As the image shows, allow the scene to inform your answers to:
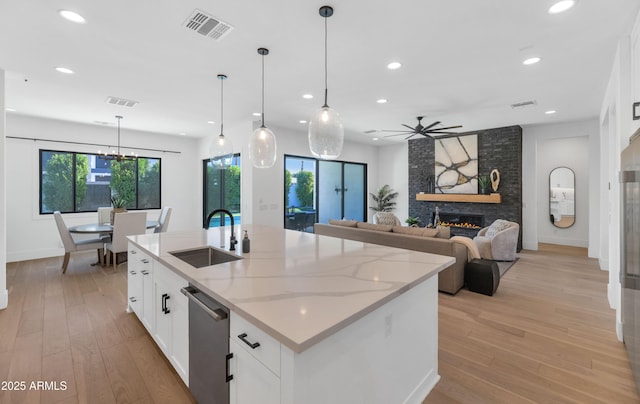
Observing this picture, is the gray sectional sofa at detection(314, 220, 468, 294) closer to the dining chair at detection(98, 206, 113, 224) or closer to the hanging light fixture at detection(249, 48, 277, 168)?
the hanging light fixture at detection(249, 48, 277, 168)

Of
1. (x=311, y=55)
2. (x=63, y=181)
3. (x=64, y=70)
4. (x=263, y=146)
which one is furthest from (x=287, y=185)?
(x=63, y=181)

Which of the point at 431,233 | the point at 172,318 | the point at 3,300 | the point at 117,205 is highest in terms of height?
the point at 117,205

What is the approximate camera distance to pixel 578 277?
449 centimetres

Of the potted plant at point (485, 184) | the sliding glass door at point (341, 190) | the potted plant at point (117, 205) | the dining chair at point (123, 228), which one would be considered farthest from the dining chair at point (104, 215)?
the potted plant at point (485, 184)

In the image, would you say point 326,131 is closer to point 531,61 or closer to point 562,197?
point 531,61

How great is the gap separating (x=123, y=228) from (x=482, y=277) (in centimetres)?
553

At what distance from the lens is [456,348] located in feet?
8.23

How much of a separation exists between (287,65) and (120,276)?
4123 millimetres

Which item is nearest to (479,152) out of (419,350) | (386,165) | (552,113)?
(552,113)

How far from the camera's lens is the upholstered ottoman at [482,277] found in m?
3.68

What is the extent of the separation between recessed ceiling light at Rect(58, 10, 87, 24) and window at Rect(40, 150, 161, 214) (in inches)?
190

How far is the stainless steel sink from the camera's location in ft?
7.89

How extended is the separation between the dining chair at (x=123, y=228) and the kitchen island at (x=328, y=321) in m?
3.06

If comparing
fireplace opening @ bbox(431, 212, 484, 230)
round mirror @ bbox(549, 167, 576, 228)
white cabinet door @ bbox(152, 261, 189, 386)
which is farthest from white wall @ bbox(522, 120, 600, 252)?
white cabinet door @ bbox(152, 261, 189, 386)
